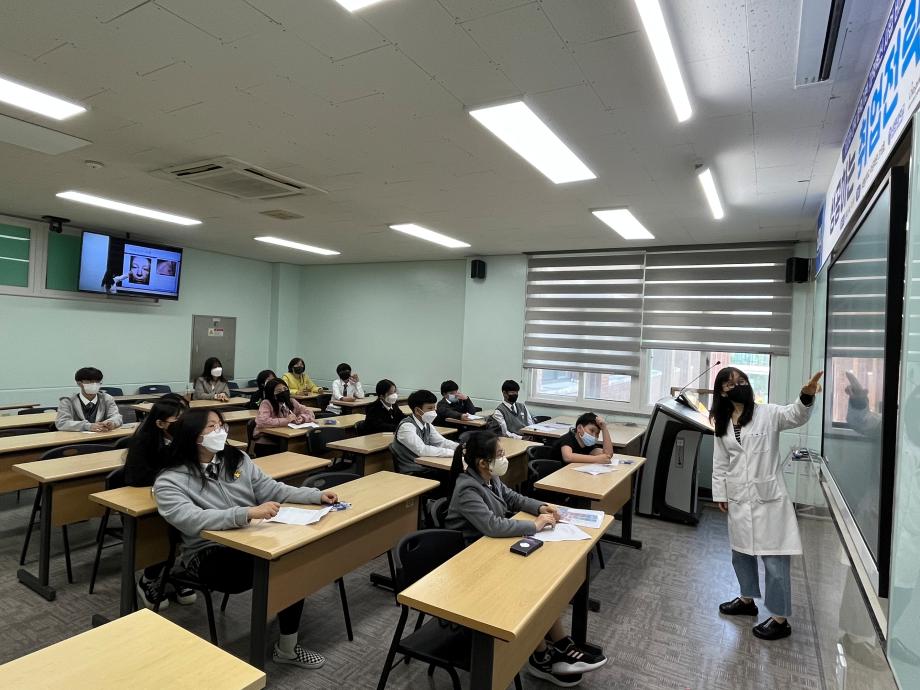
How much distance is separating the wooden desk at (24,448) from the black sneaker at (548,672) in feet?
11.8

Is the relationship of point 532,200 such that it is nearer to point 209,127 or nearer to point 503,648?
point 209,127

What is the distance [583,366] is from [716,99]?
4758 mm

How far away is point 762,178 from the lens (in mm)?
3900

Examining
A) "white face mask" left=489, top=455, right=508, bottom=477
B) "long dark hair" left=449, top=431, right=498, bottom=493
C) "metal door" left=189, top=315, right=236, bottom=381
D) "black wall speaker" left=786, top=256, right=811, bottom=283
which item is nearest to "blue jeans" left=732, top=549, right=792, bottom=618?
"white face mask" left=489, top=455, right=508, bottom=477

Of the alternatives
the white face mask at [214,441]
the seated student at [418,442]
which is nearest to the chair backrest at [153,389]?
the seated student at [418,442]

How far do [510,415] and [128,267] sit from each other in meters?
5.67

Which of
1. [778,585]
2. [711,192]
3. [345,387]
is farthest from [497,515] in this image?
[345,387]

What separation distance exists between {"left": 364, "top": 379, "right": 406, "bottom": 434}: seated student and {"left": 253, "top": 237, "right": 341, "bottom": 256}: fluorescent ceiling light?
3.05m

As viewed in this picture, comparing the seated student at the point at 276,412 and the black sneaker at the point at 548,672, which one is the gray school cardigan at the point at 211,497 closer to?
the black sneaker at the point at 548,672

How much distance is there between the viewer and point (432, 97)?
9.09 feet

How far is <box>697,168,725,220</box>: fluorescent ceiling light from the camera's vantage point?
3.79m

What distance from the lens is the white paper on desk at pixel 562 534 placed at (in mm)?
2500

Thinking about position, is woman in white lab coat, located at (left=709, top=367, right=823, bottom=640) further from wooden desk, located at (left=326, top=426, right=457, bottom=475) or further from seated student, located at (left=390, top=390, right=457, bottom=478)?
wooden desk, located at (left=326, top=426, right=457, bottom=475)

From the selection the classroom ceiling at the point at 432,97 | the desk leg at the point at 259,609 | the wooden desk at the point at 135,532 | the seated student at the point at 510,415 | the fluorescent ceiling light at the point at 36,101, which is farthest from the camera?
the seated student at the point at 510,415
